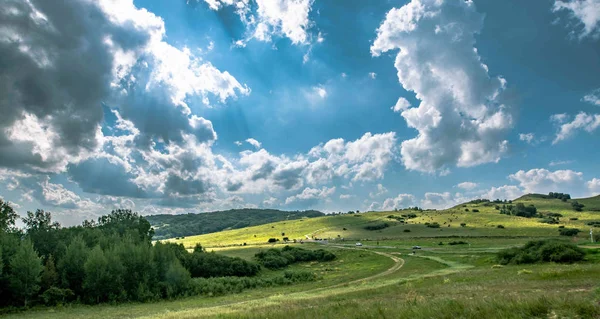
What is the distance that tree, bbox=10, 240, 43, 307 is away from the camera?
49.2m

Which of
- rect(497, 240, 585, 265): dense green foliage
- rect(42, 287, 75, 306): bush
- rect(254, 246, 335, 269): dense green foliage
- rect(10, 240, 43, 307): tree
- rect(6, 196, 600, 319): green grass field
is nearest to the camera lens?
rect(6, 196, 600, 319): green grass field

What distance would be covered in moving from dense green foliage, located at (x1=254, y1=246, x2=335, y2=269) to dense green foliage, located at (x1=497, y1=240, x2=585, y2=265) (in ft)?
209

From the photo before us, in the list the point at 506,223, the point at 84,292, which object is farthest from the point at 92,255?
the point at 506,223

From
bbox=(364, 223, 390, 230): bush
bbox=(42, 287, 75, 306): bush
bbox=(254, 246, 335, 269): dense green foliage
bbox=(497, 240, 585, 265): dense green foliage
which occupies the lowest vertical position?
bbox=(254, 246, 335, 269): dense green foliage

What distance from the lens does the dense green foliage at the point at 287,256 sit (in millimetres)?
102225

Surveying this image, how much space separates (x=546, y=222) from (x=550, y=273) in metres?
160

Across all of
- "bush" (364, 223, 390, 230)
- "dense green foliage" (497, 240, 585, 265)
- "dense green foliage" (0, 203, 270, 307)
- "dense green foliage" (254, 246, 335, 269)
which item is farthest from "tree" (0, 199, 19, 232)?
"bush" (364, 223, 390, 230)

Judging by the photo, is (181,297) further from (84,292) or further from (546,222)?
(546,222)

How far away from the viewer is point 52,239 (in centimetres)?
7200

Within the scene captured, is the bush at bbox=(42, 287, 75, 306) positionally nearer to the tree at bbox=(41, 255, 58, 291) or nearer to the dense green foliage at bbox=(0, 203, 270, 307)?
the dense green foliage at bbox=(0, 203, 270, 307)

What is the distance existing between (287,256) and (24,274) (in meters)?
69.9

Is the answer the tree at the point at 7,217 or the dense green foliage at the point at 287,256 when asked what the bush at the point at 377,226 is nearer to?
the dense green foliage at the point at 287,256

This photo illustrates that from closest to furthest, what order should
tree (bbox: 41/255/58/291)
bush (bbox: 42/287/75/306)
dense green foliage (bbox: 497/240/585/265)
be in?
dense green foliage (bbox: 497/240/585/265)
bush (bbox: 42/287/75/306)
tree (bbox: 41/255/58/291)

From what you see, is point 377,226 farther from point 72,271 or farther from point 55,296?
point 55,296
